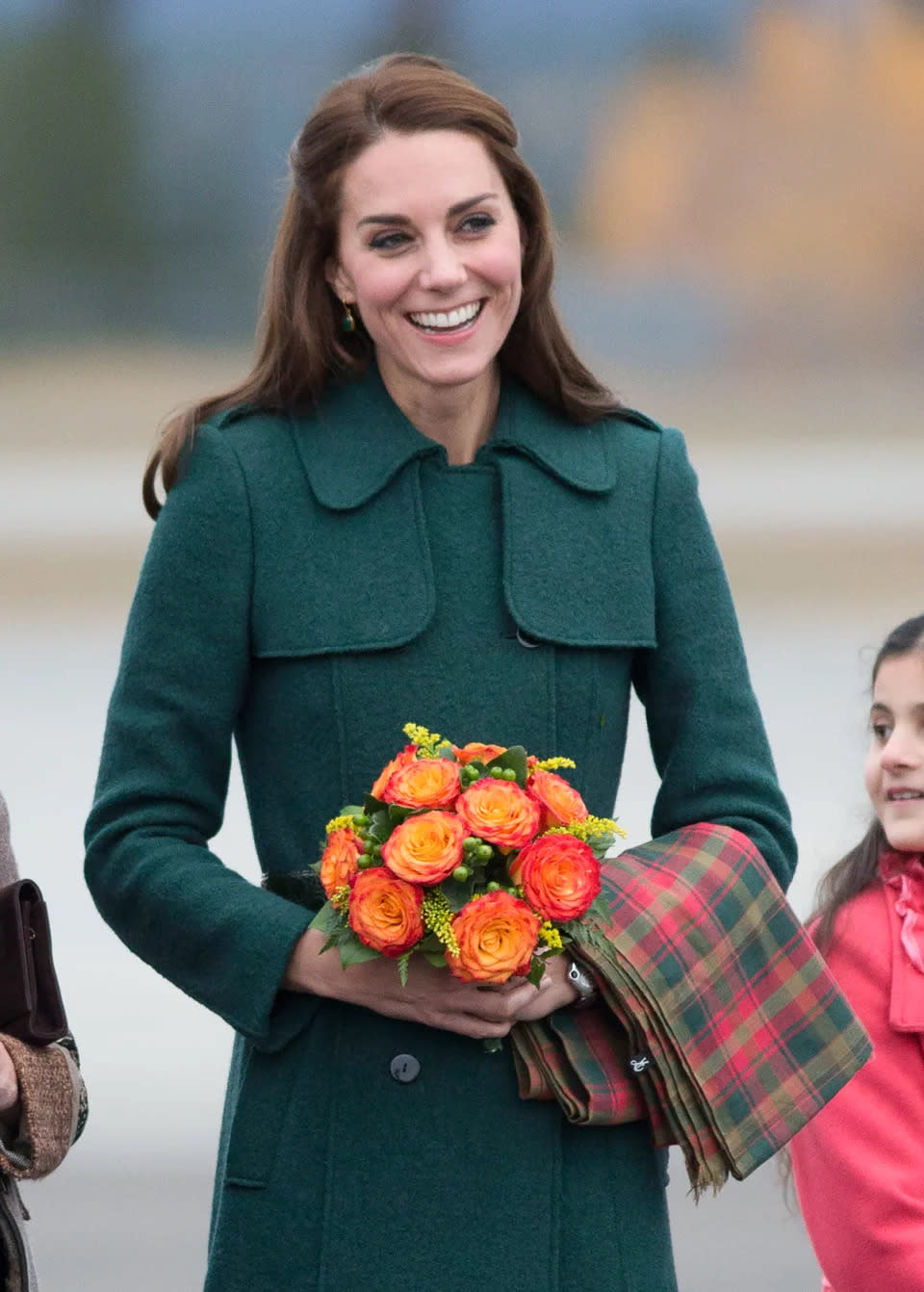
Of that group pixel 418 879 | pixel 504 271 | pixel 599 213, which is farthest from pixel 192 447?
pixel 599 213

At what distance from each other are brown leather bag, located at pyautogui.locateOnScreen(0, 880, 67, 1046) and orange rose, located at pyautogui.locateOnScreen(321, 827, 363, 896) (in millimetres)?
322

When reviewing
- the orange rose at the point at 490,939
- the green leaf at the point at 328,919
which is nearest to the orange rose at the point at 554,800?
the orange rose at the point at 490,939

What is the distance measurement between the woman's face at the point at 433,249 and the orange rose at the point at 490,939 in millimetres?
592

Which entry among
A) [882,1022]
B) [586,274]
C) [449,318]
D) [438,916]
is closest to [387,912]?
[438,916]

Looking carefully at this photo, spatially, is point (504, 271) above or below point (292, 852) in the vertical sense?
above

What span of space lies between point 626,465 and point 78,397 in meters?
5.23

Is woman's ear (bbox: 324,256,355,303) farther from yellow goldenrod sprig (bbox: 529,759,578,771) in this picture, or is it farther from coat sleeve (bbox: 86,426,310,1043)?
yellow goldenrod sprig (bbox: 529,759,578,771)

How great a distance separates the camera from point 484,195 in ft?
7.59

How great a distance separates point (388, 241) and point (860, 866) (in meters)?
1.02

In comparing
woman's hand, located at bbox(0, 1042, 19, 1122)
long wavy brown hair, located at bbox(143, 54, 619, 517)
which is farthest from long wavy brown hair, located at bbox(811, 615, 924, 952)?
woman's hand, located at bbox(0, 1042, 19, 1122)

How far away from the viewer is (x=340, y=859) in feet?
6.82

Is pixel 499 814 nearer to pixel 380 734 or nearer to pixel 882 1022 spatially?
pixel 380 734

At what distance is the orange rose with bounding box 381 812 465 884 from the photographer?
79.1 inches

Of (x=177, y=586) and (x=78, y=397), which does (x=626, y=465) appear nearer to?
(x=177, y=586)
